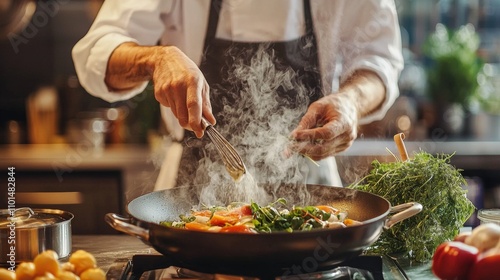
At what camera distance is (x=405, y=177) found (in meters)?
1.60

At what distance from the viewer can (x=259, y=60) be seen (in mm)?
2176

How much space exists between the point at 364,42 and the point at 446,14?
2.28m

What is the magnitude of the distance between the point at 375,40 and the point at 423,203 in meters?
0.80

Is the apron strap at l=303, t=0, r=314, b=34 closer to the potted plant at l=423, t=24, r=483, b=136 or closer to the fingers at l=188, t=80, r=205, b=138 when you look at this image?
the fingers at l=188, t=80, r=205, b=138

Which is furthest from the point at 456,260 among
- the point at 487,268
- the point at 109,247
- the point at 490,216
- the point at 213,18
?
the point at 213,18

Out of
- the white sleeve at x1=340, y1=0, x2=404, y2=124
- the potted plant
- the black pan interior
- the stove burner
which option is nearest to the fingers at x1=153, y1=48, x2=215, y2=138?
the black pan interior

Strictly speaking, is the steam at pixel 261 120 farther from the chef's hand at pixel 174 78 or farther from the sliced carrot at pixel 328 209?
the sliced carrot at pixel 328 209

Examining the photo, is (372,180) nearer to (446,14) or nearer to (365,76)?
(365,76)

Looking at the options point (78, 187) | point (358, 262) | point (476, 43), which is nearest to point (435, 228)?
point (358, 262)

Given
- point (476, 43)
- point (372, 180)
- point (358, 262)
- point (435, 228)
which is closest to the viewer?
point (358, 262)

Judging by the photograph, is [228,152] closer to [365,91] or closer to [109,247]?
[109,247]

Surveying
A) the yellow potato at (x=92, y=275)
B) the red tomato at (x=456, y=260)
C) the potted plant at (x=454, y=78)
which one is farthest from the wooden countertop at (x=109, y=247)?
the potted plant at (x=454, y=78)

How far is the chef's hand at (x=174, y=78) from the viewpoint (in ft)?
4.90

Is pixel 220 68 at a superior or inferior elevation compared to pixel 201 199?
superior
